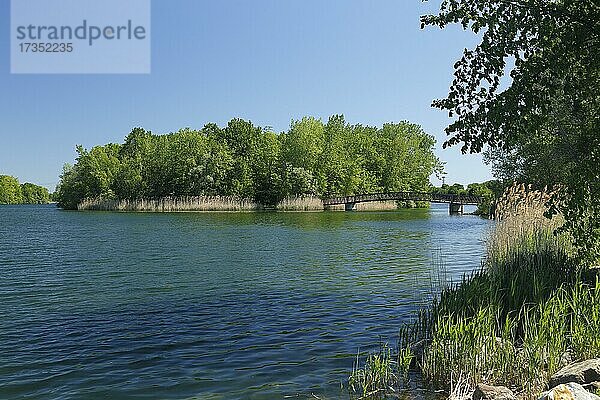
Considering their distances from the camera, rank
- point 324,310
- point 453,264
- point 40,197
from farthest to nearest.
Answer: point 40,197 < point 453,264 < point 324,310

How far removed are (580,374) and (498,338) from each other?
1.31m


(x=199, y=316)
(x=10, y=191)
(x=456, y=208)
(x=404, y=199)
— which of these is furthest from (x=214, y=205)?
(x=10, y=191)

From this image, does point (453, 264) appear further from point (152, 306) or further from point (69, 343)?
point (69, 343)

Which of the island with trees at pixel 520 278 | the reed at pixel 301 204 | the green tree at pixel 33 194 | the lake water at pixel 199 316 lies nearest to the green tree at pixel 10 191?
the green tree at pixel 33 194

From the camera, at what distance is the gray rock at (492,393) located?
5.72 meters

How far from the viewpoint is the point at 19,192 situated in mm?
164500

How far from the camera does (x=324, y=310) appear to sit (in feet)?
37.7

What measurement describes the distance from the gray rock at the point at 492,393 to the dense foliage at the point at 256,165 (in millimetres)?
61232

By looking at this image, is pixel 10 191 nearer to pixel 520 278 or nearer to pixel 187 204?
pixel 187 204

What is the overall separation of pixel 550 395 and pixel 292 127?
69.2m

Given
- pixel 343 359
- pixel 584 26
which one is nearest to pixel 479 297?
pixel 343 359

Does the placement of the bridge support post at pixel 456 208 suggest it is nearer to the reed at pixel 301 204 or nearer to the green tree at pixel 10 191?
the reed at pixel 301 204

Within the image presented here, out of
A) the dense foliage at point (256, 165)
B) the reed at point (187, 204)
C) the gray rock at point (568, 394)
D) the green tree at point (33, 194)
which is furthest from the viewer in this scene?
the green tree at point (33, 194)

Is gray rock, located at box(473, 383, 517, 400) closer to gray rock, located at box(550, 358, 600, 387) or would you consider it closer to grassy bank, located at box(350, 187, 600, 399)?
grassy bank, located at box(350, 187, 600, 399)
